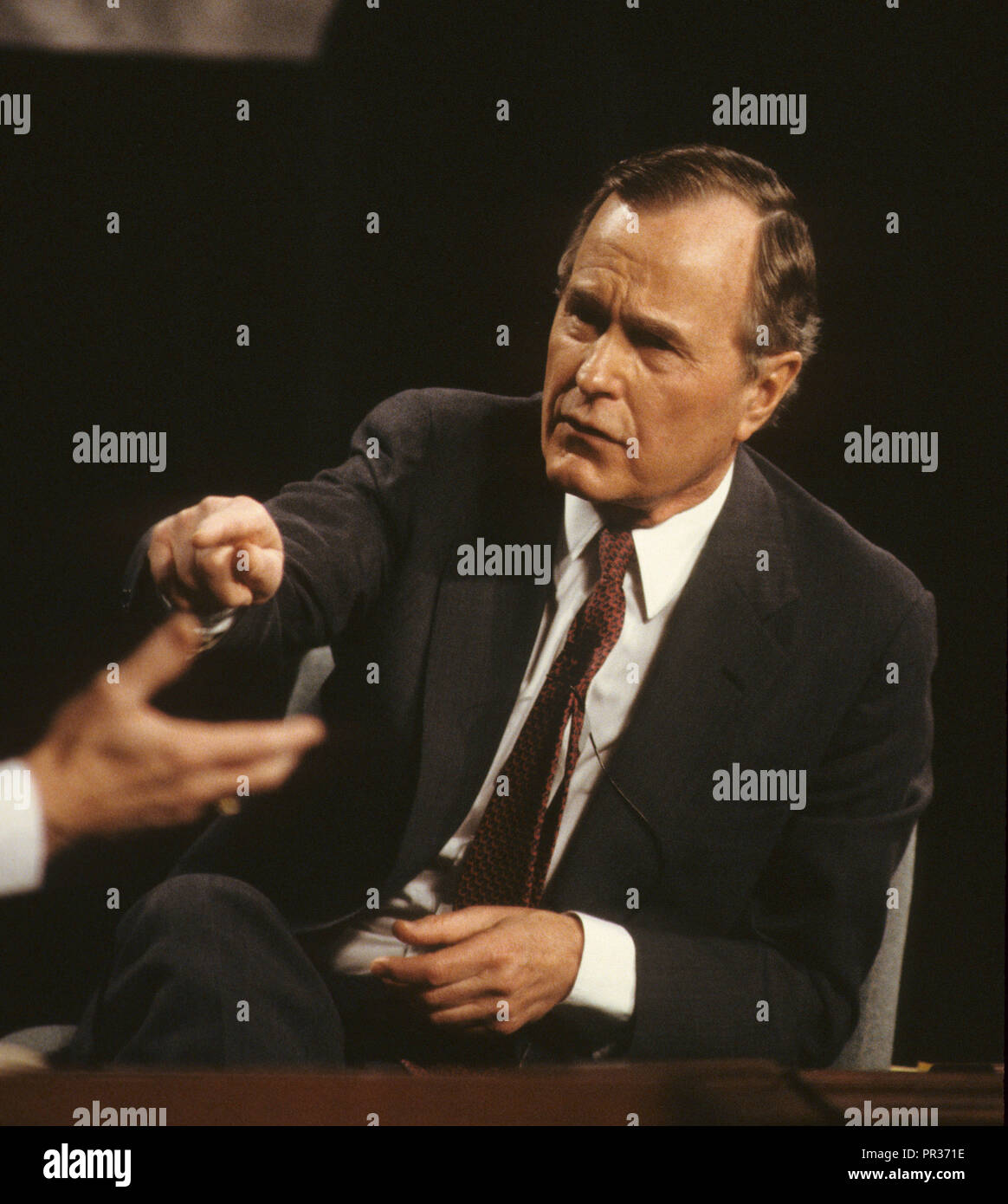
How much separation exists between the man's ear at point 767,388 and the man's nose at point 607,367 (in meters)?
0.21

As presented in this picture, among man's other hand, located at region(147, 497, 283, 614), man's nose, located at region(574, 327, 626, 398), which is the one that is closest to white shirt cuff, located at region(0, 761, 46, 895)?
man's other hand, located at region(147, 497, 283, 614)

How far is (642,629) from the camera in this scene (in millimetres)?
1814

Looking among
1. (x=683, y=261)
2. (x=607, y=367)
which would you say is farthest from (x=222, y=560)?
(x=683, y=261)

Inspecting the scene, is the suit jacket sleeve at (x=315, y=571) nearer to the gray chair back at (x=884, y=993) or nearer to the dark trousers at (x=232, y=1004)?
the dark trousers at (x=232, y=1004)

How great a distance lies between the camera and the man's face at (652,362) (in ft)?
5.75

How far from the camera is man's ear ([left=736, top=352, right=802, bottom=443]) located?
6.00 feet

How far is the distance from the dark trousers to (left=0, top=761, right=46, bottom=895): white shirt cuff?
18 cm

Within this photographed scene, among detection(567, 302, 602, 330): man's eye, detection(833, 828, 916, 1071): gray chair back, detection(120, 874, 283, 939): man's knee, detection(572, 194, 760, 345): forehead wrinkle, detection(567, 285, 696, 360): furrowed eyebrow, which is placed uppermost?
detection(572, 194, 760, 345): forehead wrinkle

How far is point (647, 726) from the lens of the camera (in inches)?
70.7

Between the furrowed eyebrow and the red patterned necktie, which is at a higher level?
the furrowed eyebrow

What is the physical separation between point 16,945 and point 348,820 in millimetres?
578

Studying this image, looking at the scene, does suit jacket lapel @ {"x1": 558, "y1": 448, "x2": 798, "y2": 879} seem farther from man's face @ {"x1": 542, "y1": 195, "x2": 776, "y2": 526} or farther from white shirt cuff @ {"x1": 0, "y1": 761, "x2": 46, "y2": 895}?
white shirt cuff @ {"x1": 0, "y1": 761, "x2": 46, "y2": 895}

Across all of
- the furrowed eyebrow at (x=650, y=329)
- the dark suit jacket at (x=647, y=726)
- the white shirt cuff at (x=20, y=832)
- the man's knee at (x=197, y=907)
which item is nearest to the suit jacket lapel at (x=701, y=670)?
the dark suit jacket at (x=647, y=726)

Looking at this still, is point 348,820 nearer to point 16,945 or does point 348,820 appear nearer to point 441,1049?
point 441,1049
